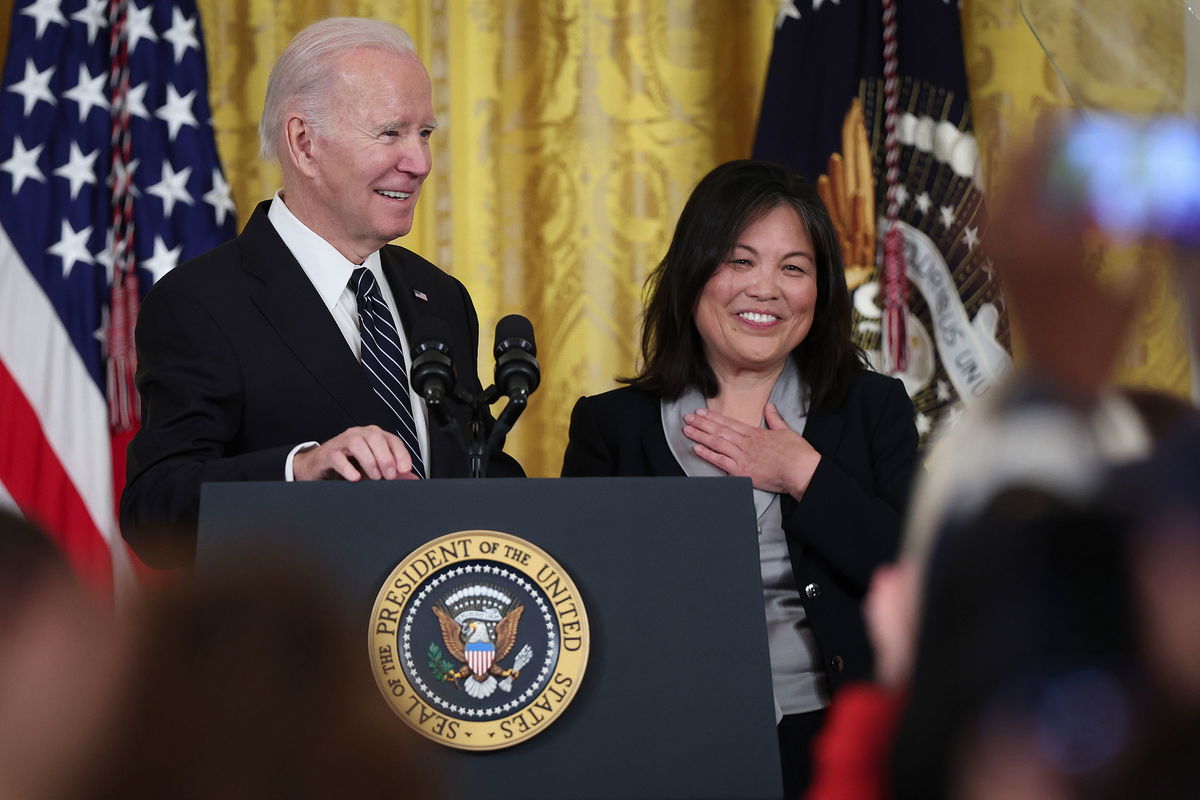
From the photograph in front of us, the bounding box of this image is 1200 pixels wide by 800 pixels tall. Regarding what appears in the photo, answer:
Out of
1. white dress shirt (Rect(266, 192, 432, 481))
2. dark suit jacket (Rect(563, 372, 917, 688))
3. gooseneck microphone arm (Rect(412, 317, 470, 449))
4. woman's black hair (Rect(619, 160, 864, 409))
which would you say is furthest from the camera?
woman's black hair (Rect(619, 160, 864, 409))

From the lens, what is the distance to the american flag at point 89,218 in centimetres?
411

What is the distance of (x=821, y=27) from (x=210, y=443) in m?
2.82

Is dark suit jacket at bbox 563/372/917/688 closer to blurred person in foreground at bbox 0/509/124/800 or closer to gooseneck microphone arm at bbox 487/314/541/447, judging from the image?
gooseneck microphone arm at bbox 487/314/541/447

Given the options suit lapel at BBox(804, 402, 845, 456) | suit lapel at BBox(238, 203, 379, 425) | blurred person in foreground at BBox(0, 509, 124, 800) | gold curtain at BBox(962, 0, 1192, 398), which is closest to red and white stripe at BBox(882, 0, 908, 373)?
suit lapel at BBox(804, 402, 845, 456)

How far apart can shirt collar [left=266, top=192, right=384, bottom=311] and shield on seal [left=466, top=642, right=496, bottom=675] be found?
3.46 feet

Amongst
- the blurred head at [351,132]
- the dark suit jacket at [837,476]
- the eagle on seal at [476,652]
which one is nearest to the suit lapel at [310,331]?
the blurred head at [351,132]

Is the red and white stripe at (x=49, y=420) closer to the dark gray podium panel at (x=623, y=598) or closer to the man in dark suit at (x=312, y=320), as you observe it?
the man in dark suit at (x=312, y=320)

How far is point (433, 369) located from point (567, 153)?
9.75ft

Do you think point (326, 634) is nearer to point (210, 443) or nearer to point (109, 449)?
point (210, 443)

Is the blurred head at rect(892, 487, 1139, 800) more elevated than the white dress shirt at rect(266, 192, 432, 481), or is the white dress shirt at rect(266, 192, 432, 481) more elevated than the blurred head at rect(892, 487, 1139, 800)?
the white dress shirt at rect(266, 192, 432, 481)

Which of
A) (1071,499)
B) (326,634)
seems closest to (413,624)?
(326,634)

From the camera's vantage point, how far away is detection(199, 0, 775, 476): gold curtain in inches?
188

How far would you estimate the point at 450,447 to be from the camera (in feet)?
8.28

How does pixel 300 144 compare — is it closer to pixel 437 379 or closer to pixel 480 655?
pixel 437 379
